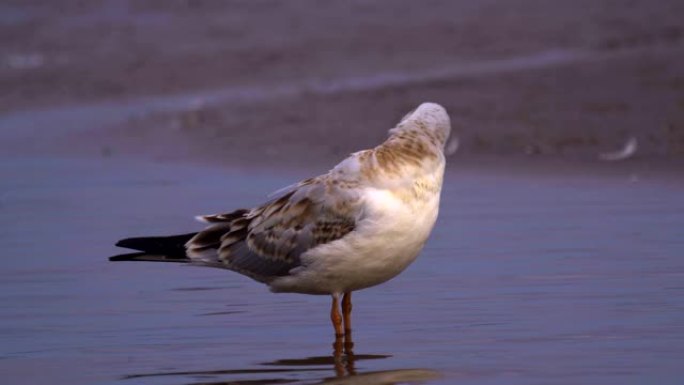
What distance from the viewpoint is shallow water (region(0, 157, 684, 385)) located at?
762 centimetres

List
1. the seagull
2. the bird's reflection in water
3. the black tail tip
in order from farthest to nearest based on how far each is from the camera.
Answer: the black tail tip
the seagull
the bird's reflection in water

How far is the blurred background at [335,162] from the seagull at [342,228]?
308 millimetres

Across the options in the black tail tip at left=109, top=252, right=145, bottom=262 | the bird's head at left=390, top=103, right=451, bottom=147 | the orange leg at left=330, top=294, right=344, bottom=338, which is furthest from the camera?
the black tail tip at left=109, top=252, right=145, bottom=262

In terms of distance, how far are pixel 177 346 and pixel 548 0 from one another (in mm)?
15164

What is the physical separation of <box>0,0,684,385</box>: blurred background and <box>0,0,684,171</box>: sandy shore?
46mm

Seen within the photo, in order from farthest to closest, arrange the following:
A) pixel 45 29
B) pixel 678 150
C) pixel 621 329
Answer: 1. pixel 45 29
2. pixel 678 150
3. pixel 621 329

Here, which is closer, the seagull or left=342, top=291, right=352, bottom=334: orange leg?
the seagull

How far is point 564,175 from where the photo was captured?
1408 cm

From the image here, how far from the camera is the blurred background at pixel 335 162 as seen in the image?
8.01 metres

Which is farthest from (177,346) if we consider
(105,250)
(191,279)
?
(105,250)

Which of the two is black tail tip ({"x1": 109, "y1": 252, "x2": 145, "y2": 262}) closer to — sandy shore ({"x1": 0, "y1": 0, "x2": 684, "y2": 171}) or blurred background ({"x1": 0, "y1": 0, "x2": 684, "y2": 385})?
blurred background ({"x1": 0, "y1": 0, "x2": 684, "y2": 385})

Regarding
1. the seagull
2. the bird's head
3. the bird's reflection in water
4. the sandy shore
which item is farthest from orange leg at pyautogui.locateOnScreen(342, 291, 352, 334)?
the sandy shore

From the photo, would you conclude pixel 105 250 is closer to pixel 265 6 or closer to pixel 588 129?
pixel 588 129

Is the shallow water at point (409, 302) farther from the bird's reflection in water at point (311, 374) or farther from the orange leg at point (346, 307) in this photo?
the orange leg at point (346, 307)
